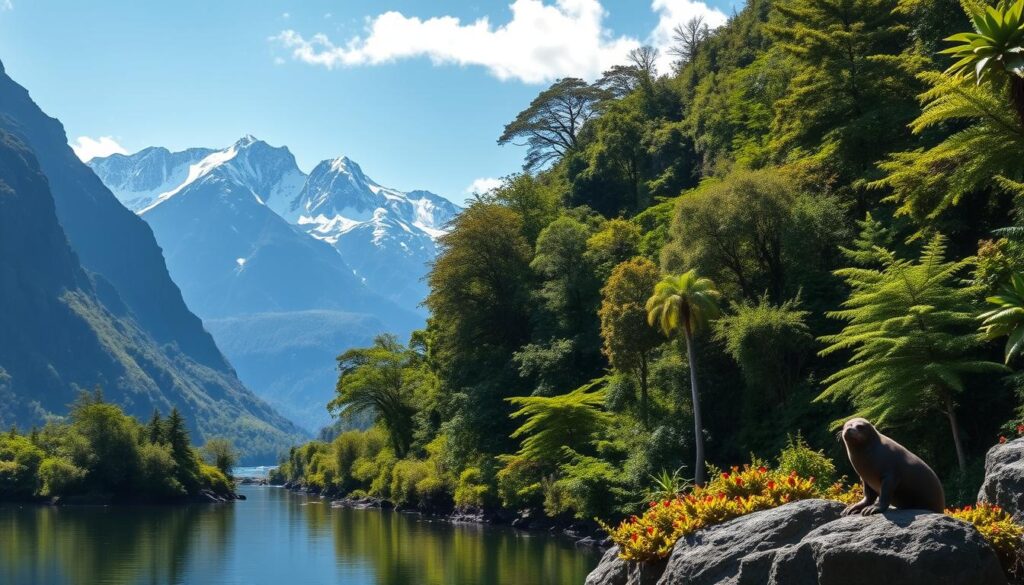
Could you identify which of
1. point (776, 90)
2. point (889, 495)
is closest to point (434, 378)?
point (776, 90)

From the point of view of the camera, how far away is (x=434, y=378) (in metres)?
80.6

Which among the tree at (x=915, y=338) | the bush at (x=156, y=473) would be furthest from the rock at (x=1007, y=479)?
the bush at (x=156, y=473)

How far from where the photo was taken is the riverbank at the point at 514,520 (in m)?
50.1

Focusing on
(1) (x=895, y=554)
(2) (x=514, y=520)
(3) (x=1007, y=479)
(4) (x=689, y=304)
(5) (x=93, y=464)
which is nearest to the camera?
(1) (x=895, y=554)

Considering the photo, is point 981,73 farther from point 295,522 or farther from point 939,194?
point 295,522

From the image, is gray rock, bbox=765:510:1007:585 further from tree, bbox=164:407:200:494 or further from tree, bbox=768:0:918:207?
tree, bbox=164:407:200:494

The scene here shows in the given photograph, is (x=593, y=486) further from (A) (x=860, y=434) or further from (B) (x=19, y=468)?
(B) (x=19, y=468)

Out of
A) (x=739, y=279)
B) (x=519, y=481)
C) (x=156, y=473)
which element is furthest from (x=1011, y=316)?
(x=156, y=473)

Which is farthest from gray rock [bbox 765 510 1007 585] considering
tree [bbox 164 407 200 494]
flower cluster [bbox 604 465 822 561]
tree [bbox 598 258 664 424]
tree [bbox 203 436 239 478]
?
tree [bbox 203 436 239 478]

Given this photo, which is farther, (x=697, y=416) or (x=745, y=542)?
(x=697, y=416)

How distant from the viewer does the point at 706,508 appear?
1380 cm

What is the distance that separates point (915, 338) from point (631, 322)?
72.6 ft

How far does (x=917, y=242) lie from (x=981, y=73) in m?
17.9

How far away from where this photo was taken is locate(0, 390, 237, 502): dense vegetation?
89.9 meters
